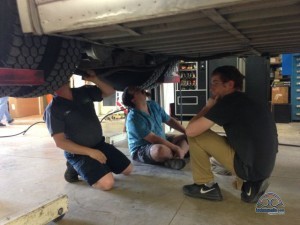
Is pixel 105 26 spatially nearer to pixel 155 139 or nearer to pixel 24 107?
pixel 155 139

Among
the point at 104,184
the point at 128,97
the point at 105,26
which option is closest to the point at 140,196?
the point at 104,184

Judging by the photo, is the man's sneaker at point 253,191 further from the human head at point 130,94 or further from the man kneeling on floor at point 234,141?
the human head at point 130,94

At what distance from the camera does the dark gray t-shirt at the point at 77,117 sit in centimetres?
185

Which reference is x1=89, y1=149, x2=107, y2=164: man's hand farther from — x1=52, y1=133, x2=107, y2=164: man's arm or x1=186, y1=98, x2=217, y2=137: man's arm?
x1=186, y1=98, x2=217, y2=137: man's arm

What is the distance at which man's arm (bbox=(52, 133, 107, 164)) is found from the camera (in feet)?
5.95

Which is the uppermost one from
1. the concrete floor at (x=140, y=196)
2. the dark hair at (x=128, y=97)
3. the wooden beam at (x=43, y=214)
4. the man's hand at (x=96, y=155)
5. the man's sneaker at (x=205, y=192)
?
the dark hair at (x=128, y=97)

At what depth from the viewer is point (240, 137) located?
156cm

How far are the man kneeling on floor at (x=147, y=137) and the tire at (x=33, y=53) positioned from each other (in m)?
1.02

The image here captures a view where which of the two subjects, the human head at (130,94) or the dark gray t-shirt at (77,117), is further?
the human head at (130,94)

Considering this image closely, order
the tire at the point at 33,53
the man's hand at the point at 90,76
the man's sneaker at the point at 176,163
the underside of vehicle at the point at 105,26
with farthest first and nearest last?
the man's sneaker at the point at 176,163, the man's hand at the point at 90,76, the tire at the point at 33,53, the underside of vehicle at the point at 105,26

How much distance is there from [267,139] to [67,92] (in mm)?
1324

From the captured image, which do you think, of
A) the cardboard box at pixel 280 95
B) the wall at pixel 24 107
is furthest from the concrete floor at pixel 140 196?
the wall at pixel 24 107

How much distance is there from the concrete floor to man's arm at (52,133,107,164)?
235 mm

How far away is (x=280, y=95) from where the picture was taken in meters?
4.72
